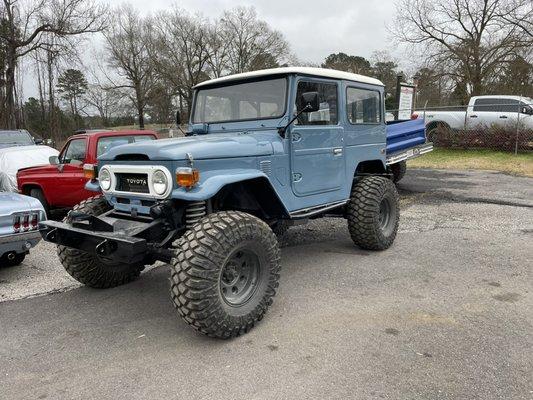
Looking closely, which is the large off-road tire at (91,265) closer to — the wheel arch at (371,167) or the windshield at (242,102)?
the windshield at (242,102)

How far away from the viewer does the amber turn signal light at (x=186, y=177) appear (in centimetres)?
344

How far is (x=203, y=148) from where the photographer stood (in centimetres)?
370

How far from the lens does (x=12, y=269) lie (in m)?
5.53

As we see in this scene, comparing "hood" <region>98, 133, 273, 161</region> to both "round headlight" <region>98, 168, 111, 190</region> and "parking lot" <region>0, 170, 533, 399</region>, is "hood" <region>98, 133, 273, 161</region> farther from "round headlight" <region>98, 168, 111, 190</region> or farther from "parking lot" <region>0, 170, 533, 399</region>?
"parking lot" <region>0, 170, 533, 399</region>

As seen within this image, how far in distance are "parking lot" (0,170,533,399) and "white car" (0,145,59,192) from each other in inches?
141

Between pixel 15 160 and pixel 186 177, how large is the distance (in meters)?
7.46

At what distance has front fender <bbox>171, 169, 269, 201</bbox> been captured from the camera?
135 inches

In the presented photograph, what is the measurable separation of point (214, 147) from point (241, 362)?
1699mm

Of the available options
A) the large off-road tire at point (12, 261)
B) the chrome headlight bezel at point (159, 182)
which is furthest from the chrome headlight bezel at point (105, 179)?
the large off-road tire at point (12, 261)

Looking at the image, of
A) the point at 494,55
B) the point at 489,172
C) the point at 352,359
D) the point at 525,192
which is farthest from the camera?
the point at 494,55

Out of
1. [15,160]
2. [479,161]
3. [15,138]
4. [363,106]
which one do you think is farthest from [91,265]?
[479,161]

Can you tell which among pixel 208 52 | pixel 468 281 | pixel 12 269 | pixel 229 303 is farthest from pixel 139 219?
pixel 208 52

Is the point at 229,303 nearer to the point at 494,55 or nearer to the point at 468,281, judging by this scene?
the point at 468,281

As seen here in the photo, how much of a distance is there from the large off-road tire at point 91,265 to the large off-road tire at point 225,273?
114 cm
